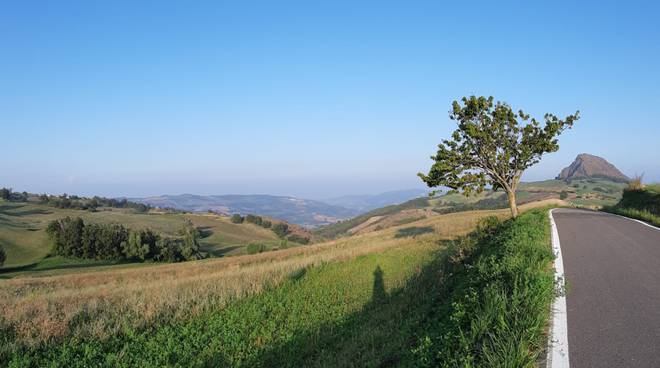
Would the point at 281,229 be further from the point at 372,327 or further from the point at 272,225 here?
the point at 372,327

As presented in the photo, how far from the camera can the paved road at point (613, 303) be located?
4.52 metres

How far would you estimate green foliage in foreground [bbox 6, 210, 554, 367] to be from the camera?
511 cm

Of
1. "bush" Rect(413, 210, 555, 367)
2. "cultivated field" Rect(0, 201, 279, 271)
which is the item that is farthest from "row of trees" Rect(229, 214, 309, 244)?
"bush" Rect(413, 210, 555, 367)

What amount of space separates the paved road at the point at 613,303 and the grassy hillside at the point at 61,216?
65.4 metres

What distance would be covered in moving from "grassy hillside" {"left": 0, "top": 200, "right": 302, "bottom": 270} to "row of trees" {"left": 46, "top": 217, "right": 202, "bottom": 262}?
3024 mm

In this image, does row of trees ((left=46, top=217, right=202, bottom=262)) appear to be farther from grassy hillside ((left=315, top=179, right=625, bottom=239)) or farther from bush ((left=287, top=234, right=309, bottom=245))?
grassy hillside ((left=315, top=179, right=625, bottom=239))

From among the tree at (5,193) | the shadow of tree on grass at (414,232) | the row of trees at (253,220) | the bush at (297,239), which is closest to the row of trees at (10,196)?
the tree at (5,193)

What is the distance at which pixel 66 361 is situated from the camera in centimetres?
797

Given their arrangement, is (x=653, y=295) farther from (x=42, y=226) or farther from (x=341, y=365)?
(x=42, y=226)

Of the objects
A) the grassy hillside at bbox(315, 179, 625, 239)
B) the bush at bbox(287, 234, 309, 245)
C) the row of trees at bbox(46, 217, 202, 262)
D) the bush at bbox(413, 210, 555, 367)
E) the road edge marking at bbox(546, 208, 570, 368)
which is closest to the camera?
the road edge marking at bbox(546, 208, 570, 368)

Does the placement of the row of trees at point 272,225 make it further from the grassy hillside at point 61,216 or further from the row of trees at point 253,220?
the grassy hillside at point 61,216

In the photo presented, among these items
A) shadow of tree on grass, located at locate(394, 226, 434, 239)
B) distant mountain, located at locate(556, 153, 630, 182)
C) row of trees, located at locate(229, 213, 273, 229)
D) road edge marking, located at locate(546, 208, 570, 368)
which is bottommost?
row of trees, located at locate(229, 213, 273, 229)

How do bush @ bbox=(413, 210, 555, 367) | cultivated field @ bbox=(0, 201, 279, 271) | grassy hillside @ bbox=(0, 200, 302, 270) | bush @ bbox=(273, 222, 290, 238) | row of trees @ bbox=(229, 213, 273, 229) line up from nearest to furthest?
bush @ bbox=(413, 210, 555, 367) < cultivated field @ bbox=(0, 201, 279, 271) < grassy hillside @ bbox=(0, 200, 302, 270) < bush @ bbox=(273, 222, 290, 238) < row of trees @ bbox=(229, 213, 273, 229)

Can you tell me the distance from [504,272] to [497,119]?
16.5 meters
